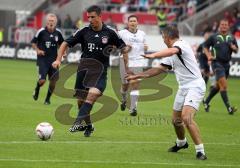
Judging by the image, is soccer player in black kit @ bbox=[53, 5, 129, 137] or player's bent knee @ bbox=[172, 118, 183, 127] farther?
soccer player in black kit @ bbox=[53, 5, 129, 137]

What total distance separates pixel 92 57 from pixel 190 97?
312cm

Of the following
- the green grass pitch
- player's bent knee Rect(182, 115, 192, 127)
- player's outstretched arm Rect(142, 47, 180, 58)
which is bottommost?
the green grass pitch

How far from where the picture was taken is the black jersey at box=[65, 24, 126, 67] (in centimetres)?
1555

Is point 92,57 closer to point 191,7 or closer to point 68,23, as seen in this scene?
point 191,7

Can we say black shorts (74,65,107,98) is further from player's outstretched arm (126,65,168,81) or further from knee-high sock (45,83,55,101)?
knee-high sock (45,83,55,101)

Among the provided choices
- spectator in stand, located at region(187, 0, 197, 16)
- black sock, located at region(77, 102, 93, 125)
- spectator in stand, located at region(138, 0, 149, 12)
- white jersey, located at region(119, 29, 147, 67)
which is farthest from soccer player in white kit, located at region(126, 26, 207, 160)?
spectator in stand, located at region(138, 0, 149, 12)

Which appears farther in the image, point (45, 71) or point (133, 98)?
point (45, 71)

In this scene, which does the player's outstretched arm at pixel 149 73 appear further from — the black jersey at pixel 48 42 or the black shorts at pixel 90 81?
the black jersey at pixel 48 42

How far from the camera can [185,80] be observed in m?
13.5

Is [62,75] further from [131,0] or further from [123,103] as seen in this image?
[131,0]

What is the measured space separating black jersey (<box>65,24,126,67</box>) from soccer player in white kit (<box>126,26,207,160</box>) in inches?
92.7

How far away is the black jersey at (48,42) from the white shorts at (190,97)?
9.95m

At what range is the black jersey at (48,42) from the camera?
23.0m

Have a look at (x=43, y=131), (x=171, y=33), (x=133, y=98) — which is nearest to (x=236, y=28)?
(x=133, y=98)
